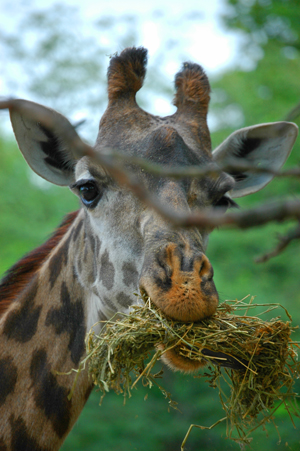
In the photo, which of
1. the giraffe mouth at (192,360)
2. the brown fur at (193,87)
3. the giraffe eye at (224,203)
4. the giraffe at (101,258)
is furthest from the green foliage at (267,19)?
the giraffe mouth at (192,360)

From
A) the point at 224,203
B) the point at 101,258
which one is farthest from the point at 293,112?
the point at 224,203

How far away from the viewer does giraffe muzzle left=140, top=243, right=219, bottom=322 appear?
9.23ft

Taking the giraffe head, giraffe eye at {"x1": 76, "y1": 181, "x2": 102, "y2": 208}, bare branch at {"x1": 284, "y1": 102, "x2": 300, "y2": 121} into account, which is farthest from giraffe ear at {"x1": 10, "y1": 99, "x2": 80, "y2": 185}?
bare branch at {"x1": 284, "y1": 102, "x2": 300, "y2": 121}

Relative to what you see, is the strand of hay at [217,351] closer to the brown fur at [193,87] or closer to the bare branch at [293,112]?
the bare branch at [293,112]

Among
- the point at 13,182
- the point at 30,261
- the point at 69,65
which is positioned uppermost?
the point at 69,65

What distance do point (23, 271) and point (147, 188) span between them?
1.68 m

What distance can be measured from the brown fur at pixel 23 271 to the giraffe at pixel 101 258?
0.04ft

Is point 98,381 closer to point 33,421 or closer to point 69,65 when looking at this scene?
point 33,421

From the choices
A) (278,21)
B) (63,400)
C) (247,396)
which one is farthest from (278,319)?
(278,21)

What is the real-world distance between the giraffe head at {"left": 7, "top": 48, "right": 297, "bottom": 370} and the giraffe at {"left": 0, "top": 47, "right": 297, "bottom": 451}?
0.01 m

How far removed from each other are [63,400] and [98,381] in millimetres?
813

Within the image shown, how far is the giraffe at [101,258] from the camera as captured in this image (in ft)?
10.1

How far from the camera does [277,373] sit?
3045mm

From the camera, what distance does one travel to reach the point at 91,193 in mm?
3898
